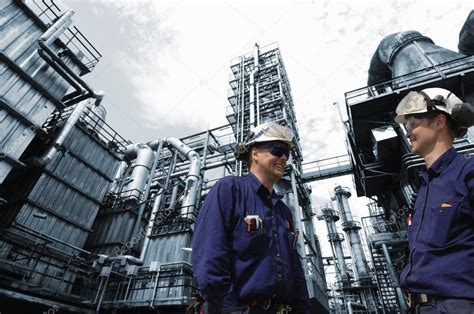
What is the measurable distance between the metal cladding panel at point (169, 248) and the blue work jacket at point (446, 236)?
12001mm

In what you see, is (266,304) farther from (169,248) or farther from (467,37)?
(467,37)

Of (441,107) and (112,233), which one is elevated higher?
(112,233)

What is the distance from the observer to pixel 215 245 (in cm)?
200

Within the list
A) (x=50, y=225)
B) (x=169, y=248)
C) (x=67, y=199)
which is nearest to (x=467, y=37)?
(x=169, y=248)

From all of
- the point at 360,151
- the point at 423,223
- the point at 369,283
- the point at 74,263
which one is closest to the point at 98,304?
the point at 74,263

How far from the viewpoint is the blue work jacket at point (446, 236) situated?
174 centimetres

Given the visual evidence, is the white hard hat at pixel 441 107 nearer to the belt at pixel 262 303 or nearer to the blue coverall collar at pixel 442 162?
the blue coverall collar at pixel 442 162

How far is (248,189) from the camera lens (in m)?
2.62

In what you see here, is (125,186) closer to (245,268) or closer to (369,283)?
(245,268)

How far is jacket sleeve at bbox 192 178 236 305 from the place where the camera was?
1808 mm

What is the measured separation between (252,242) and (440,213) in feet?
4.99

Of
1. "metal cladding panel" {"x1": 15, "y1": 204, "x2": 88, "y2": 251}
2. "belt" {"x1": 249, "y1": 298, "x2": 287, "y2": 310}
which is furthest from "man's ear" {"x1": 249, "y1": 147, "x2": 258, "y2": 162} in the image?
"metal cladding panel" {"x1": 15, "y1": 204, "x2": 88, "y2": 251}

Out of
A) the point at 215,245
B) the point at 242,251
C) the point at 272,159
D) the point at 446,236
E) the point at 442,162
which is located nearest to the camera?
the point at 446,236

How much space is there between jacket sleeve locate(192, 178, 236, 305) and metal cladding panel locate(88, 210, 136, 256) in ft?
46.3
